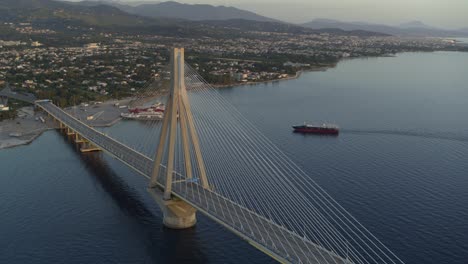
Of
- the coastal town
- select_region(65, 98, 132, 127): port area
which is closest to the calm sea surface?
select_region(65, 98, 132, 127): port area

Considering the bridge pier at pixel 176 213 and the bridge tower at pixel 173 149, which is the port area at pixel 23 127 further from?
the bridge pier at pixel 176 213

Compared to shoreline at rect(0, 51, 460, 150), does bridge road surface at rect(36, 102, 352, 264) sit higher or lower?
higher

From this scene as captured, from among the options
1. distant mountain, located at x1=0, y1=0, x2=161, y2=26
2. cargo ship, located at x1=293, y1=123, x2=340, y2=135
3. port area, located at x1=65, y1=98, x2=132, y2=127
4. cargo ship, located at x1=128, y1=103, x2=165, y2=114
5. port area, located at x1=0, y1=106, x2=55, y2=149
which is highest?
distant mountain, located at x1=0, y1=0, x2=161, y2=26

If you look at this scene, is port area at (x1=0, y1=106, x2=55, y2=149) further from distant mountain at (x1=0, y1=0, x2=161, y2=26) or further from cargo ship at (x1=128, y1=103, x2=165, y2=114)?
distant mountain at (x1=0, y1=0, x2=161, y2=26)

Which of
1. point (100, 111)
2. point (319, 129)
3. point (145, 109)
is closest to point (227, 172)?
point (319, 129)

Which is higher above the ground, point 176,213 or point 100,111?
point 176,213

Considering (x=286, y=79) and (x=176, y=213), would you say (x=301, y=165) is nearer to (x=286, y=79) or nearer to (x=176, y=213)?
(x=176, y=213)

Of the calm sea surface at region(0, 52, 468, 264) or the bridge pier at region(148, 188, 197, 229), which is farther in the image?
the bridge pier at region(148, 188, 197, 229)
